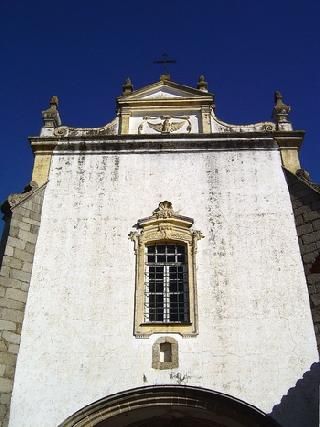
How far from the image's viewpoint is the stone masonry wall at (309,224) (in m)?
9.28

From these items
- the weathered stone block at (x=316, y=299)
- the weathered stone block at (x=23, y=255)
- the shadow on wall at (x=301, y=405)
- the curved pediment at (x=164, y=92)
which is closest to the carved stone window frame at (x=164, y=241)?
the shadow on wall at (x=301, y=405)

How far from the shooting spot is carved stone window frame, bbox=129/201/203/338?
915 centimetres

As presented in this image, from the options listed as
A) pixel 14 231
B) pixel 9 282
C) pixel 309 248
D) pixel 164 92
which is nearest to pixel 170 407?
pixel 9 282

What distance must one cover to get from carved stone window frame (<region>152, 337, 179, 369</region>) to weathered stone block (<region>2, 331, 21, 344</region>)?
2258 millimetres

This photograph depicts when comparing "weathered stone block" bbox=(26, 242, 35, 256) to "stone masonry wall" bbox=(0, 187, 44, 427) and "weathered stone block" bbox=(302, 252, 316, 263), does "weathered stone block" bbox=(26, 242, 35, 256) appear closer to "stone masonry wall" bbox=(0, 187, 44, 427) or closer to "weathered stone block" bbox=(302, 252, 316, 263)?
"stone masonry wall" bbox=(0, 187, 44, 427)

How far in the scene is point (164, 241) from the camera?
1026 cm

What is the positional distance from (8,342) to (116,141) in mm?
4766

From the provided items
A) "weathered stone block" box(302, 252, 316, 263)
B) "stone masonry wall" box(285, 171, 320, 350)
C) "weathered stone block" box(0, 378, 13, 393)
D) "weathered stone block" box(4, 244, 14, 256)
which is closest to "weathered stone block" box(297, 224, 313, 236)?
"stone masonry wall" box(285, 171, 320, 350)

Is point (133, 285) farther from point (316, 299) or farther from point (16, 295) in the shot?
point (316, 299)

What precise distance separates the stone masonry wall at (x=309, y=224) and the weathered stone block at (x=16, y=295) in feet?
16.2

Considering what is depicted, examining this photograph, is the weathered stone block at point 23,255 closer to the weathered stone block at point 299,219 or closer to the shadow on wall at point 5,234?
the shadow on wall at point 5,234

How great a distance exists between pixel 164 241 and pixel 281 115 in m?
4.14

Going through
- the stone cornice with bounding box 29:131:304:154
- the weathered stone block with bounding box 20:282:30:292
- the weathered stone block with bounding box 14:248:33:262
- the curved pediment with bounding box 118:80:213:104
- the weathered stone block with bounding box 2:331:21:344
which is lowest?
the weathered stone block with bounding box 2:331:21:344

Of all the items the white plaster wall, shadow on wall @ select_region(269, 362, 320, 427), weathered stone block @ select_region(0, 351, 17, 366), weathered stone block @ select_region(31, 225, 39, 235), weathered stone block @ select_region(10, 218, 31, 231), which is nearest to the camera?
shadow on wall @ select_region(269, 362, 320, 427)
